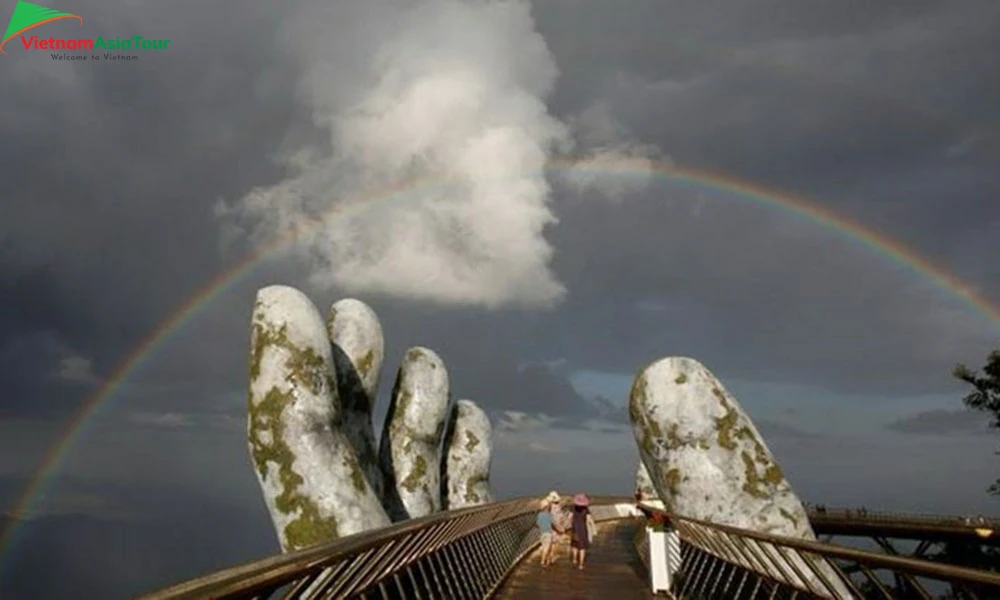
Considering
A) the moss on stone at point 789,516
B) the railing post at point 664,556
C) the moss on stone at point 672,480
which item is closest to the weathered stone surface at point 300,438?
the railing post at point 664,556

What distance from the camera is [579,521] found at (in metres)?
18.1

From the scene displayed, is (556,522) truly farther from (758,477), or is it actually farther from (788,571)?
(788,571)

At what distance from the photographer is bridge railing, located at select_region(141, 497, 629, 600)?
3.66 metres

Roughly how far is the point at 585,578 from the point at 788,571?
21.6 ft

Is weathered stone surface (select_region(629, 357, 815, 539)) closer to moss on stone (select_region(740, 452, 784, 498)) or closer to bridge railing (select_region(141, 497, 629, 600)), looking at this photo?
moss on stone (select_region(740, 452, 784, 498))

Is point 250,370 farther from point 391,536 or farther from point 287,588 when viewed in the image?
point 287,588

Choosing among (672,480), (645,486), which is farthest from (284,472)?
(645,486)

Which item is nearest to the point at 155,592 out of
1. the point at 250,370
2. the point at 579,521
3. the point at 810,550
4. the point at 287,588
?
the point at 287,588

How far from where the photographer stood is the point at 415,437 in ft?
82.0

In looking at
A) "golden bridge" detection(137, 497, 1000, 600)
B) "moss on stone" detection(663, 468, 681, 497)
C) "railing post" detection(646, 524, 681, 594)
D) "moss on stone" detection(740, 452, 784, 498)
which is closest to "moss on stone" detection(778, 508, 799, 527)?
"moss on stone" detection(740, 452, 784, 498)

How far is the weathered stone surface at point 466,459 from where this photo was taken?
2806 cm

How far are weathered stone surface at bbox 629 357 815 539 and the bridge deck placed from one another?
2124mm

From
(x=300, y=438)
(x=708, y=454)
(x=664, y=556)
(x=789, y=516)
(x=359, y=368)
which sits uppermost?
(x=359, y=368)

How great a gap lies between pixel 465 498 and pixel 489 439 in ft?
8.97
